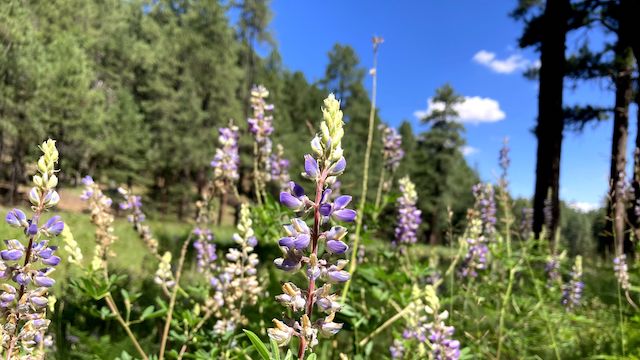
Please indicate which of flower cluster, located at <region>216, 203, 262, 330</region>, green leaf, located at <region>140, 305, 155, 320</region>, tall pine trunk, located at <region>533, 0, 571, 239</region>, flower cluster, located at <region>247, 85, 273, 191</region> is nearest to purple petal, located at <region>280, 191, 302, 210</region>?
flower cluster, located at <region>216, 203, 262, 330</region>

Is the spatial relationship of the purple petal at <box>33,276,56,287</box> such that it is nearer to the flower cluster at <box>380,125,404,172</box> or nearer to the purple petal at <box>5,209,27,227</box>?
the purple petal at <box>5,209,27,227</box>

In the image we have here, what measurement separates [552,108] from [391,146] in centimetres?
516

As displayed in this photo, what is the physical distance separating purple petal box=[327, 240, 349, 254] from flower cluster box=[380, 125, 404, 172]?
276 cm

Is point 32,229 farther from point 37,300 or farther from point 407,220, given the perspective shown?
point 407,220

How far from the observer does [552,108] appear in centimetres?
762

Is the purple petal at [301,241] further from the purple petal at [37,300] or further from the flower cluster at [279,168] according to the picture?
the flower cluster at [279,168]

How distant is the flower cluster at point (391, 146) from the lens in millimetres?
3687

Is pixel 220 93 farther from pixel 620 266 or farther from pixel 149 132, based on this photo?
pixel 620 266

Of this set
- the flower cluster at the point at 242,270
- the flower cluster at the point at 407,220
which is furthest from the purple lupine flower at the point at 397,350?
the flower cluster at the point at 407,220

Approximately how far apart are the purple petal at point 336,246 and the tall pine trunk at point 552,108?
7.36m

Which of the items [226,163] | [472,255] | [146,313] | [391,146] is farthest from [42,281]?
[391,146]

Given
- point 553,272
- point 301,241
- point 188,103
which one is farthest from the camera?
point 188,103

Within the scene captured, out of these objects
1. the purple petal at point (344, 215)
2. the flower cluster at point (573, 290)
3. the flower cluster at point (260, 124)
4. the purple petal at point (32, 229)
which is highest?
the flower cluster at point (260, 124)

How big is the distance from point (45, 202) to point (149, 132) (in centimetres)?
2408
